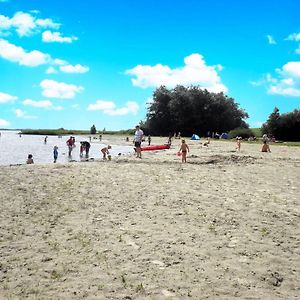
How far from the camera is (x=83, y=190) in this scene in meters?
14.2

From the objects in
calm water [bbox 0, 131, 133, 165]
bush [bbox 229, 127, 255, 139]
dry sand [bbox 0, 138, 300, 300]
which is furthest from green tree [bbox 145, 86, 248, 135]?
dry sand [bbox 0, 138, 300, 300]

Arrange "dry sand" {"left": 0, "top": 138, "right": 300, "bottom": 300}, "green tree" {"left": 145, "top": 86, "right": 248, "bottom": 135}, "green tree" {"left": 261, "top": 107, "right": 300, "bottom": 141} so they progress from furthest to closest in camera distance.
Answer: "green tree" {"left": 145, "top": 86, "right": 248, "bottom": 135}, "green tree" {"left": 261, "top": 107, "right": 300, "bottom": 141}, "dry sand" {"left": 0, "top": 138, "right": 300, "bottom": 300}

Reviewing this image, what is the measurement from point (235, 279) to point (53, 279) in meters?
3.09

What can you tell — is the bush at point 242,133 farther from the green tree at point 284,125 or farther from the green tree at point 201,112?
the green tree at point 201,112

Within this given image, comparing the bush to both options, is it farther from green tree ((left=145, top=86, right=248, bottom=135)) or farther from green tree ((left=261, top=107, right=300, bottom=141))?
green tree ((left=145, top=86, right=248, bottom=135))

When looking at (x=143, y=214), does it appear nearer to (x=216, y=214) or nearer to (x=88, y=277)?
(x=216, y=214)

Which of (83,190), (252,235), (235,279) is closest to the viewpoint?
(235,279)

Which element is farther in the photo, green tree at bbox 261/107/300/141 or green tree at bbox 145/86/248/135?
green tree at bbox 145/86/248/135

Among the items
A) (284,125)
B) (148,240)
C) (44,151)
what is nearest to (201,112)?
(284,125)

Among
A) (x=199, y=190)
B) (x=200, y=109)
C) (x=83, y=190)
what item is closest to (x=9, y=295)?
(x=83, y=190)

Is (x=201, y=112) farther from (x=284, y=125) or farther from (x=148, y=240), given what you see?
(x=148, y=240)

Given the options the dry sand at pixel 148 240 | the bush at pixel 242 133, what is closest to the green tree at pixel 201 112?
the bush at pixel 242 133

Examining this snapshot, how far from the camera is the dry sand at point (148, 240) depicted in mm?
6215

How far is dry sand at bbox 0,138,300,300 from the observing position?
6.21 meters
